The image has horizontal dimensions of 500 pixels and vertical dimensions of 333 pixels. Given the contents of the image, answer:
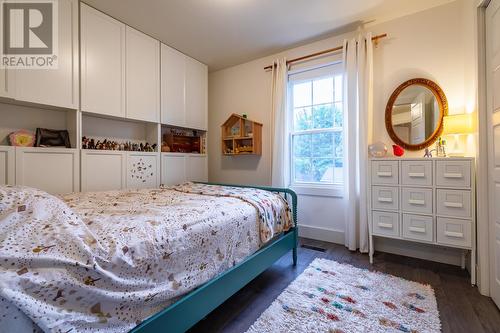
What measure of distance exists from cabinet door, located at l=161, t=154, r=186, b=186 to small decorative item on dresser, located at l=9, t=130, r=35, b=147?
4.23ft

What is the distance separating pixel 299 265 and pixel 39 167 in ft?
8.33

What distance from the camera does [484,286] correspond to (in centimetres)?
177

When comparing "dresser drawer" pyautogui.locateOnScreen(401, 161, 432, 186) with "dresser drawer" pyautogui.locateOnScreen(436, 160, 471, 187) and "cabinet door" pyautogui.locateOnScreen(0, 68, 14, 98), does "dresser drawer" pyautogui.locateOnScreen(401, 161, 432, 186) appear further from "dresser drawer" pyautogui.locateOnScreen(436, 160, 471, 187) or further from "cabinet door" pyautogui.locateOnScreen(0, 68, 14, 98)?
"cabinet door" pyautogui.locateOnScreen(0, 68, 14, 98)

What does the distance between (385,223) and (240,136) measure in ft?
6.91

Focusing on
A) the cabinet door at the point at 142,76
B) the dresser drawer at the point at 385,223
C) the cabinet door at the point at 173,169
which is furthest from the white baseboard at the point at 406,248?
the cabinet door at the point at 142,76

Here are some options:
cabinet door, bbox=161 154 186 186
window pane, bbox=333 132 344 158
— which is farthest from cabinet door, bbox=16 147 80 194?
window pane, bbox=333 132 344 158

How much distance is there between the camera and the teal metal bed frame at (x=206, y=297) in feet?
3.48

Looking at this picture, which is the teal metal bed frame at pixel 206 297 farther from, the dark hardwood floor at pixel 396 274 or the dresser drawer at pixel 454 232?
the dresser drawer at pixel 454 232

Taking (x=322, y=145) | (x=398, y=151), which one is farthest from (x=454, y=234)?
(x=322, y=145)

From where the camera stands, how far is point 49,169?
2.17m

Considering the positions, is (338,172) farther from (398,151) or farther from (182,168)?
(182,168)

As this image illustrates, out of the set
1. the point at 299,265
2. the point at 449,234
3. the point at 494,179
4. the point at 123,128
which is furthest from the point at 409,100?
the point at 123,128

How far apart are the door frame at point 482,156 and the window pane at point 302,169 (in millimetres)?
1694

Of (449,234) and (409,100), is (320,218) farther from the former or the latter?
(409,100)
